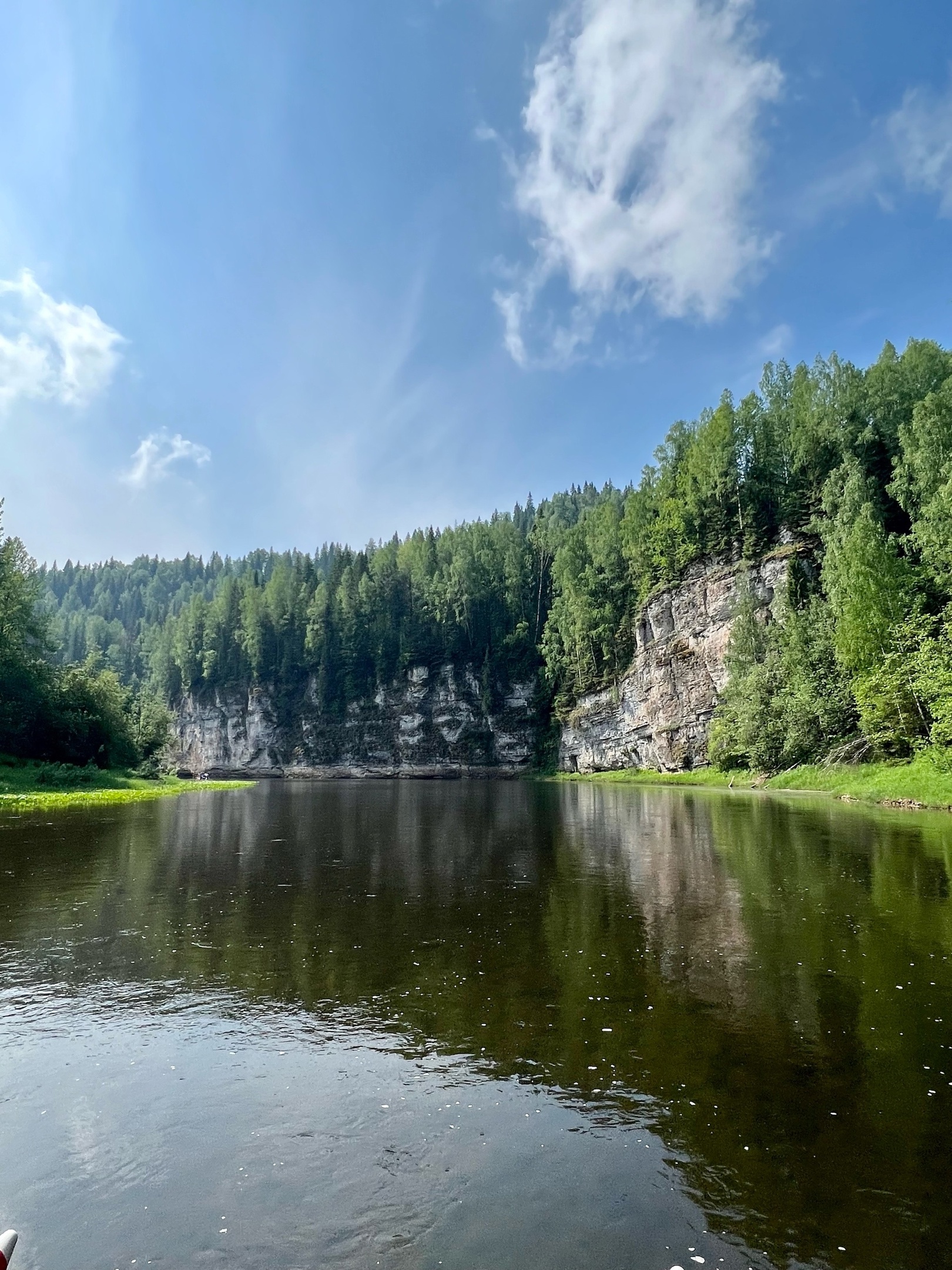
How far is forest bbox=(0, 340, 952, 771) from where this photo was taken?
166ft

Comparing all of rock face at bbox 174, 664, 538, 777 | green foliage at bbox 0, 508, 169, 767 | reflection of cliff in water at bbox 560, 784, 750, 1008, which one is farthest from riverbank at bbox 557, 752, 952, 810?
green foliage at bbox 0, 508, 169, 767

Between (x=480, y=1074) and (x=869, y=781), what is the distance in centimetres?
4456

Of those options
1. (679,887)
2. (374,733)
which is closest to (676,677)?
(374,733)

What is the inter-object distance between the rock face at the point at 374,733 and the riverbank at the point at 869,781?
5207cm


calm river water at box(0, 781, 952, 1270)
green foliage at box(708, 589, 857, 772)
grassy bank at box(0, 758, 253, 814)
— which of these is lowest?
calm river water at box(0, 781, 952, 1270)

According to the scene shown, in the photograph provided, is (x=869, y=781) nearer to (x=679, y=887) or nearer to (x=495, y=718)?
(x=679, y=887)

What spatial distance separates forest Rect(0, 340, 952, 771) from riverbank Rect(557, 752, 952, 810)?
71.1 inches

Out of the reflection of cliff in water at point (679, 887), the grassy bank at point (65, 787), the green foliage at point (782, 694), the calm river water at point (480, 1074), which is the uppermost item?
the green foliage at point (782, 694)


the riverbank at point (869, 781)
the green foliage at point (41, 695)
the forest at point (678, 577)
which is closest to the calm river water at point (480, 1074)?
the riverbank at point (869, 781)

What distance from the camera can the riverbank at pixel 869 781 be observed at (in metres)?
37.5

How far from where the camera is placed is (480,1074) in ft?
26.5

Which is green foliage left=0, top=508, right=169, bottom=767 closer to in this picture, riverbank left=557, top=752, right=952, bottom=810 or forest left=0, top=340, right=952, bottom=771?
forest left=0, top=340, right=952, bottom=771

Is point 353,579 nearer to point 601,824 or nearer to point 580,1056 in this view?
point 601,824

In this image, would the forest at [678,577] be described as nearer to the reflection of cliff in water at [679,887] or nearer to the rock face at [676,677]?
the rock face at [676,677]
